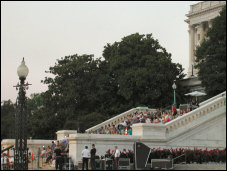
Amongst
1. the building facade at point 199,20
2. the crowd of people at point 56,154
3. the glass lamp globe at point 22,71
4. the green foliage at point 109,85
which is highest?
the building facade at point 199,20

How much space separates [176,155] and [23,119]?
11750 millimetres

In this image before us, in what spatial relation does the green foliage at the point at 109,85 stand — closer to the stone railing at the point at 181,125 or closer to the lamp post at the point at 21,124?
the stone railing at the point at 181,125

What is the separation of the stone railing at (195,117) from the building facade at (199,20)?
172 feet

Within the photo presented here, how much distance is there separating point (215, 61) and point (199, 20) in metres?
46.1

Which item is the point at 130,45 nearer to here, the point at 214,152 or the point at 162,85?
the point at 162,85

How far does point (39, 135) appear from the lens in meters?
57.9

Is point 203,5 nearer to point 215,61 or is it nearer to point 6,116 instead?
point 215,61

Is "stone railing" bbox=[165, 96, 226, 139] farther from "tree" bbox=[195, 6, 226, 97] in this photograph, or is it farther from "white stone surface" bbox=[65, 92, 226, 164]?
"tree" bbox=[195, 6, 226, 97]

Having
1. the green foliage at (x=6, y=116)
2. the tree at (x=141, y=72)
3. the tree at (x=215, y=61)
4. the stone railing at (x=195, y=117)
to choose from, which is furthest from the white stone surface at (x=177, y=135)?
the tree at (x=141, y=72)

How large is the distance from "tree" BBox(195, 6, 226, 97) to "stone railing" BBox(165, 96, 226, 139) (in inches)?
410

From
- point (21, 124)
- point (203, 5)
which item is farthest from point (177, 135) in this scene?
point (203, 5)

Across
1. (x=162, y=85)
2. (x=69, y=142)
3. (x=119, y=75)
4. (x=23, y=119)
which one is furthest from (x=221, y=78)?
(x=23, y=119)

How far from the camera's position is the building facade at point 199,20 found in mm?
90000

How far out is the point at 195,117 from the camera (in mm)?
35656
